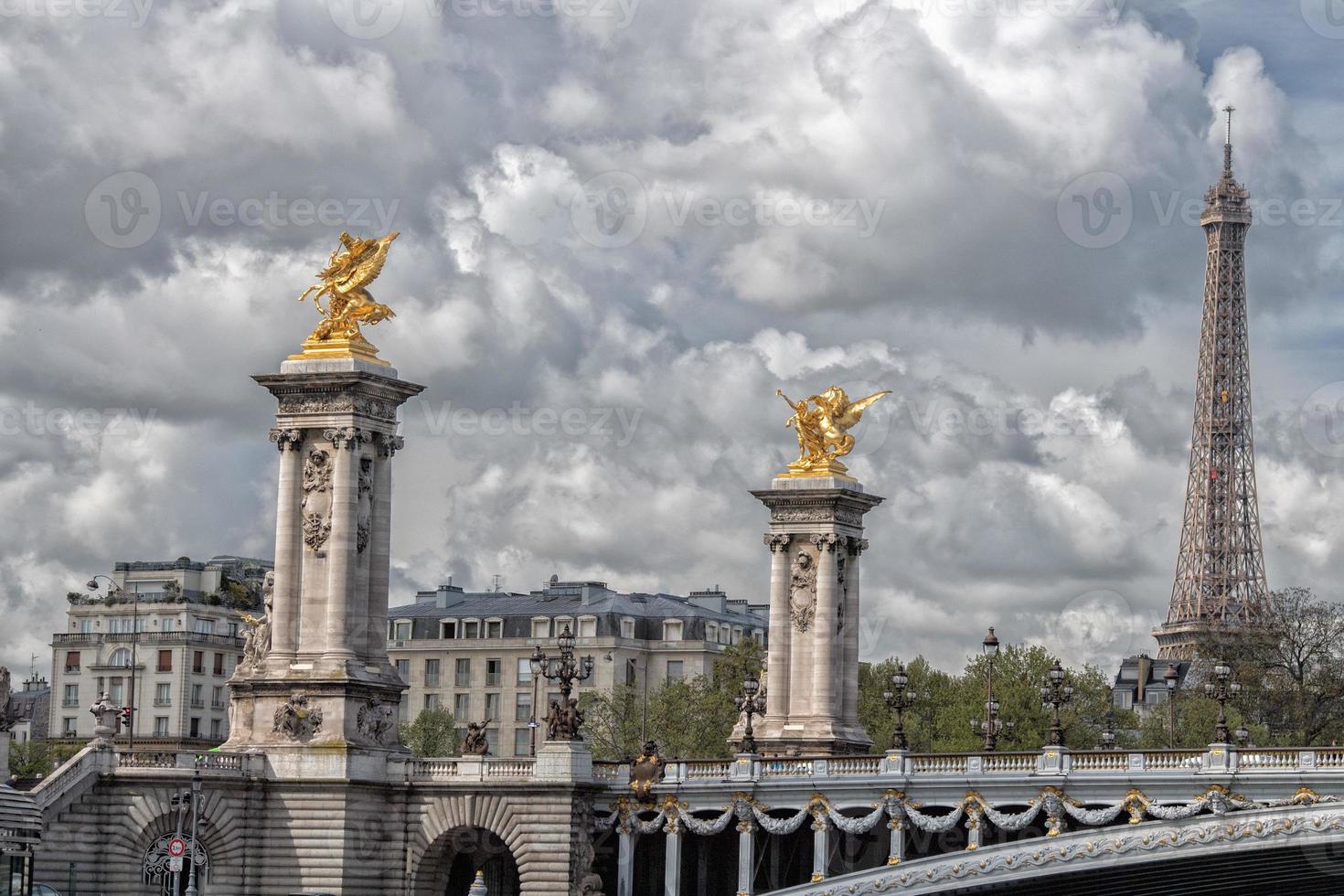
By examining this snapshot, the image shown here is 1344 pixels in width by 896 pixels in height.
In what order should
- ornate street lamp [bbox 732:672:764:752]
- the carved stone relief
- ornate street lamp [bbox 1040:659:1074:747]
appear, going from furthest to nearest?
ornate street lamp [bbox 732:672:764:752], the carved stone relief, ornate street lamp [bbox 1040:659:1074:747]

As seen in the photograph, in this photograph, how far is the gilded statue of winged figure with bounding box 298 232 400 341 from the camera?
83.6 metres

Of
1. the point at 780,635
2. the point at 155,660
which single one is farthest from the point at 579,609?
the point at 780,635

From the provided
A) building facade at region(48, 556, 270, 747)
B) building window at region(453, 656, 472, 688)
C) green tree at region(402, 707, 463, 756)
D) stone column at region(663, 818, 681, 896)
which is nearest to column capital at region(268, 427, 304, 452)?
stone column at region(663, 818, 681, 896)

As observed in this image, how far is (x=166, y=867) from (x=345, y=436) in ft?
42.5

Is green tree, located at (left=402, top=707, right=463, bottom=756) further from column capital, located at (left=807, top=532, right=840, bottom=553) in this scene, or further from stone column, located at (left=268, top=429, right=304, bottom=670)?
stone column, located at (left=268, top=429, right=304, bottom=670)

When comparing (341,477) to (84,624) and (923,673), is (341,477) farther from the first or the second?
(84,624)

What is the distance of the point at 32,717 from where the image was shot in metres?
160

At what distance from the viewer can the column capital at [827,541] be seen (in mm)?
99312

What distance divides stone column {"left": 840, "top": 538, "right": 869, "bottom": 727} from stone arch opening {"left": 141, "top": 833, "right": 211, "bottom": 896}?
2831cm

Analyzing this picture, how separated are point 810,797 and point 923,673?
47.1 m

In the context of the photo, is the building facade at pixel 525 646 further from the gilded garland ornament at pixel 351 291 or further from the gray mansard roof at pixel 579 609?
the gilded garland ornament at pixel 351 291

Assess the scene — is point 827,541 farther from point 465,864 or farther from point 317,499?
point 317,499

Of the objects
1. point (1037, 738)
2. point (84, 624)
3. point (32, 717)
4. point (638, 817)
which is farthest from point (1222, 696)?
point (32, 717)

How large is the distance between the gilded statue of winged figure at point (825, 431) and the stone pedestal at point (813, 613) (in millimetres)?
900
